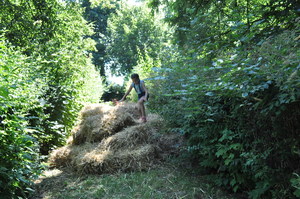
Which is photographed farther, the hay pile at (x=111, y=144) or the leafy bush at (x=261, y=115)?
the hay pile at (x=111, y=144)

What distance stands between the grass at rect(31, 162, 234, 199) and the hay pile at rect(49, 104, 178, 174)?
23 cm

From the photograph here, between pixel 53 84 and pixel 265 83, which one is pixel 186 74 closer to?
pixel 265 83

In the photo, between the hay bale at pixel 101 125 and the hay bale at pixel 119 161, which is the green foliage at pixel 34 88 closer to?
the hay bale at pixel 101 125

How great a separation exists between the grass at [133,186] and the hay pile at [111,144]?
226mm

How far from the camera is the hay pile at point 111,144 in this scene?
4348 millimetres

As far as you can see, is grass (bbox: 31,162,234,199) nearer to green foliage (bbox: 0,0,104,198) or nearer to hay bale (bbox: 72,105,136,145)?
green foliage (bbox: 0,0,104,198)

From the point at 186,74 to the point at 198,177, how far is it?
6.36 feet

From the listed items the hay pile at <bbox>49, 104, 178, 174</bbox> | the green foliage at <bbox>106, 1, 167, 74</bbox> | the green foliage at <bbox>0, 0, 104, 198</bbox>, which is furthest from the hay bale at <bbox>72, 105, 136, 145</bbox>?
the green foliage at <bbox>106, 1, 167, 74</bbox>

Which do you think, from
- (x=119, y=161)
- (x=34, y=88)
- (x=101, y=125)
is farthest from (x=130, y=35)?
(x=119, y=161)

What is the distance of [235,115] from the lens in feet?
8.55

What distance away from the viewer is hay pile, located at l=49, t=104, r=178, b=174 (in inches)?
171

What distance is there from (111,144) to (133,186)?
1439mm

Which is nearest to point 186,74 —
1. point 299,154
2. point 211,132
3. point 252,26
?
point 252,26

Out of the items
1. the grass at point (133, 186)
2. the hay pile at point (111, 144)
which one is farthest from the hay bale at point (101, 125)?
the grass at point (133, 186)
